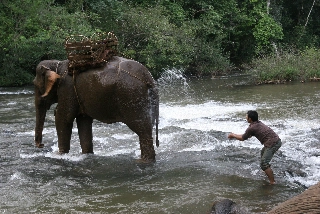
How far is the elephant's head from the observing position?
8.31 meters

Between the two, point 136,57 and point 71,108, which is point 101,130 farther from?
point 136,57

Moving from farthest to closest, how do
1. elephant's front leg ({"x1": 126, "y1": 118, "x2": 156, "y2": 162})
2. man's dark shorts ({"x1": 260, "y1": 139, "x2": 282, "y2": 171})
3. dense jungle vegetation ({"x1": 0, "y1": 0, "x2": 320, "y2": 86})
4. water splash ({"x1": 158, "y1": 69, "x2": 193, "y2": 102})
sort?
dense jungle vegetation ({"x1": 0, "y1": 0, "x2": 320, "y2": 86}) → water splash ({"x1": 158, "y1": 69, "x2": 193, "y2": 102}) → elephant's front leg ({"x1": 126, "y1": 118, "x2": 156, "y2": 162}) → man's dark shorts ({"x1": 260, "y1": 139, "x2": 282, "y2": 171})

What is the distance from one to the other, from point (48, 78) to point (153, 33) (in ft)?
49.4

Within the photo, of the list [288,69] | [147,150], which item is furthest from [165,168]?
[288,69]

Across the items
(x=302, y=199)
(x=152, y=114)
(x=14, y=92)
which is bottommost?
(x=14, y=92)

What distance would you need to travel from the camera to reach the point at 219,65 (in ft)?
87.4

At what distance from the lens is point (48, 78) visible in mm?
8289

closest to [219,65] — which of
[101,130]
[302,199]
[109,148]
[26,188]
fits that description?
[101,130]

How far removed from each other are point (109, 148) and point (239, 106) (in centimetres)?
653

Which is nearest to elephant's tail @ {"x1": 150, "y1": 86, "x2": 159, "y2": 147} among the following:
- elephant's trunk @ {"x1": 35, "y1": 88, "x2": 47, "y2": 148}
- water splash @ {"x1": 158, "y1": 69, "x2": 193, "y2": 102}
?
elephant's trunk @ {"x1": 35, "y1": 88, "x2": 47, "y2": 148}

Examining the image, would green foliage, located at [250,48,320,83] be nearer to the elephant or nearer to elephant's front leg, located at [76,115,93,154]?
elephant's front leg, located at [76,115,93,154]

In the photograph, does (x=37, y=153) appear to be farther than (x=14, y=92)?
No

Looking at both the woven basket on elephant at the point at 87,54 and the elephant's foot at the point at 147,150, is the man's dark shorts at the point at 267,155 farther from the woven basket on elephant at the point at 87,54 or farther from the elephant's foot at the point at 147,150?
the woven basket on elephant at the point at 87,54

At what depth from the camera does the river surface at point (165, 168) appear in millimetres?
6555
